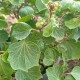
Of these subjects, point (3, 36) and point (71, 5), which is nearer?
point (71, 5)

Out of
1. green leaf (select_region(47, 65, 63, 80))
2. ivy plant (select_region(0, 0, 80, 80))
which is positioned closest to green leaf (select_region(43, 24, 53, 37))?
ivy plant (select_region(0, 0, 80, 80))

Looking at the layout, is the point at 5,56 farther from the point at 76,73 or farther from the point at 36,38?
the point at 76,73

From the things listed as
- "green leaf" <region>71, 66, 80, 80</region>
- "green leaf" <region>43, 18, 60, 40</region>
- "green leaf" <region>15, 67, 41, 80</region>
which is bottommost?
"green leaf" <region>71, 66, 80, 80</region>

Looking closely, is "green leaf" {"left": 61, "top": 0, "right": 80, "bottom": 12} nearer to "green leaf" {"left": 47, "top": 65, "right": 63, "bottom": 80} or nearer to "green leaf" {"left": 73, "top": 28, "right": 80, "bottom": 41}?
"green leaf" {"left": 73, "top": 28, "right": 80, "bottom": 41}

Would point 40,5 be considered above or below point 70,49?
above

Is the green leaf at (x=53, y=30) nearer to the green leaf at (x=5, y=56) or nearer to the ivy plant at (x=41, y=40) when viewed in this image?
the ivy plant at (x=41, y=40)

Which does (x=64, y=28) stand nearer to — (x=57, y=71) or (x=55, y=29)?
(x=55, y=29)

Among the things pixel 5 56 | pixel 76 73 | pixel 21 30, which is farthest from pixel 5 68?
pixel 76 73
